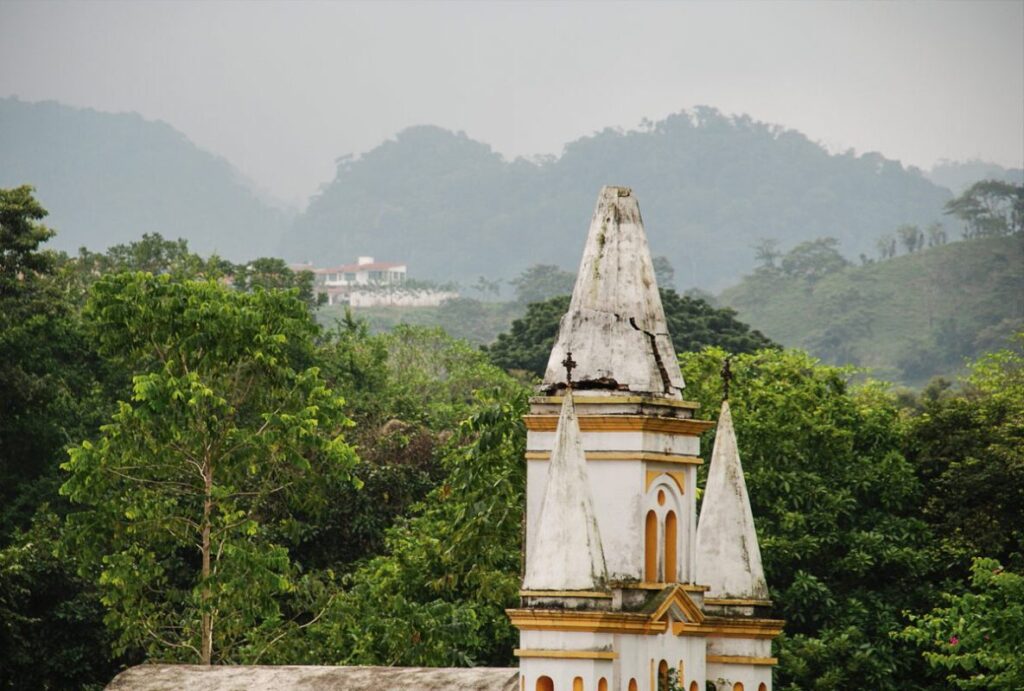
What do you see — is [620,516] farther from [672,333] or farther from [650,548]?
[672,333]

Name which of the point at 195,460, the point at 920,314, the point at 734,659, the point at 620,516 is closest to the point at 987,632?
the point at 734,659

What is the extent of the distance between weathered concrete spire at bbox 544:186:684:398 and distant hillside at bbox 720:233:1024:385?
472ft

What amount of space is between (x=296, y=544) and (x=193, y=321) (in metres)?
6.54

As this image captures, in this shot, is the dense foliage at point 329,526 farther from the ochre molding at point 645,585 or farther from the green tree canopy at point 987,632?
the ochre molding at point 645,585

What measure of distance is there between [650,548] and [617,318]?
270cm

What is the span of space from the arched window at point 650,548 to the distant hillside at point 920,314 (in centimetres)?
14487

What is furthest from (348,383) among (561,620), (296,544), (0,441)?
(561,620)

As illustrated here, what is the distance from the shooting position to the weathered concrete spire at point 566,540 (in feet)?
78.2

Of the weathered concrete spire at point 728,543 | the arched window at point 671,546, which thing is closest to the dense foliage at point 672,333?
the weathered concrete spire at point 728,543

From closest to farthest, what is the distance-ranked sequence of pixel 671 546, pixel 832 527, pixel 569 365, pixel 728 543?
1. pixel 569 365
2. pixel 671 546
3. pixel 728 543
4. pixel 832 527

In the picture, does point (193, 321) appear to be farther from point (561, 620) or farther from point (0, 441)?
point (561, 620)

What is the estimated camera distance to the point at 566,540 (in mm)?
23922

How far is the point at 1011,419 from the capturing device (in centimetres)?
4425

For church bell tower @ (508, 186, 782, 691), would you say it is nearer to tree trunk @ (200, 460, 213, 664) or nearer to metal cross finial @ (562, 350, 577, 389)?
metal cross finial @ (562, 350, 577, 389)
